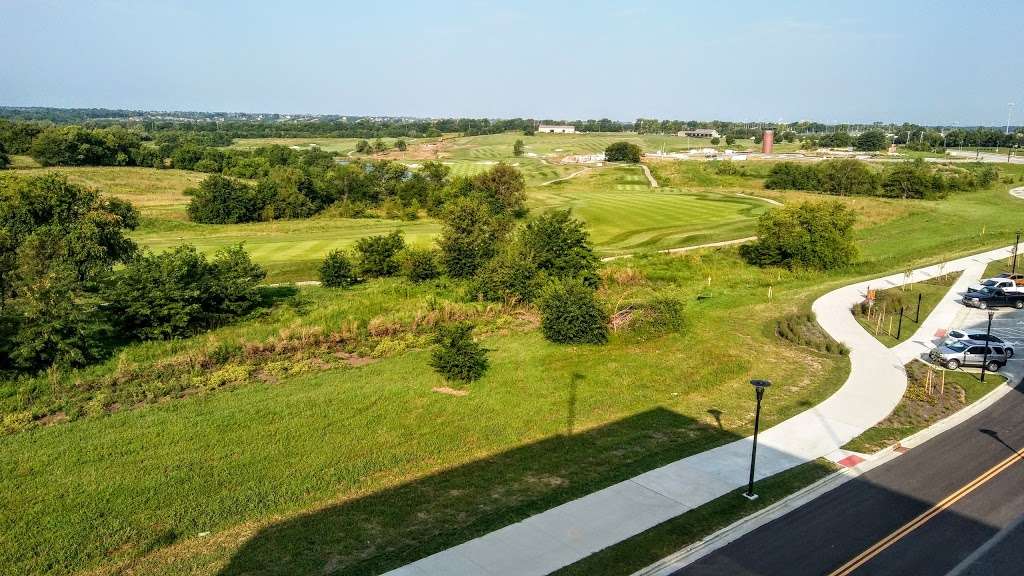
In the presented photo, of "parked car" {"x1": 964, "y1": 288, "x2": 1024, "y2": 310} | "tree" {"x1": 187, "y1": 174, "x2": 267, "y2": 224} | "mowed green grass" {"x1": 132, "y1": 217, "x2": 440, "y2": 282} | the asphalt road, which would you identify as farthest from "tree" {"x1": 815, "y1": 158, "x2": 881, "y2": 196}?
the asphalt road

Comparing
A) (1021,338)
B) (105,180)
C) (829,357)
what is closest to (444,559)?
(829,357)

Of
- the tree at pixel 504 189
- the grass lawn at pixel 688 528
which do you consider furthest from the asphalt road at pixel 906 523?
the tree at pixel 504 189

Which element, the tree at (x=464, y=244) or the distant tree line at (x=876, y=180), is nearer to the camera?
the tree at (x=464, y=244)

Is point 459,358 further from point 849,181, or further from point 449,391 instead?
point 849,181

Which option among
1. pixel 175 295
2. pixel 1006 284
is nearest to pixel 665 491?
pixel 175 295

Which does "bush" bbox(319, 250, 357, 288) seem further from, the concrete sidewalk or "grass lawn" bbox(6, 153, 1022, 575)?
the concrete sidewalk

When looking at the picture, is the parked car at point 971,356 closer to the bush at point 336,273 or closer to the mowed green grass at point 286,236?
the bush at point 336,273
